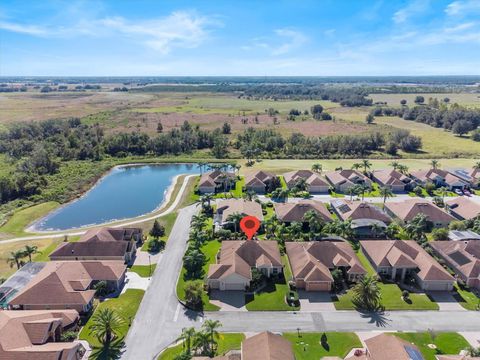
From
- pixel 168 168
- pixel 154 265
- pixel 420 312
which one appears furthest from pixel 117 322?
pixel 168 168

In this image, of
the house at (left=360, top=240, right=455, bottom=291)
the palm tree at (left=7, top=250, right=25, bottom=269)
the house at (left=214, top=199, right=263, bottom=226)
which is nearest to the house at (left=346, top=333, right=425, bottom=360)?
the house at (left=360, top=240, right=455, bottom=291)

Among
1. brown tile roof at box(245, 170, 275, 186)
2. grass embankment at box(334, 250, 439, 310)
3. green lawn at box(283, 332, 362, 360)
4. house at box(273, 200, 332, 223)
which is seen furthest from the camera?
brown tile roof at box(245, 170, 275, 186)

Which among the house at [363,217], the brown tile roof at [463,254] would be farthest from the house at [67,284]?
the brown tile roof at [463,254]

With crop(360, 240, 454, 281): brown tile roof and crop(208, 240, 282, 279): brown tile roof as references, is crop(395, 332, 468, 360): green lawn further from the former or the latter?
crop(208, 240, 282, 279): brown tile roof

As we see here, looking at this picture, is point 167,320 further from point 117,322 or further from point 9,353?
point 9,353

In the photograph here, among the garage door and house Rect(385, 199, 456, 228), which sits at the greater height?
house Rect(385, 199, 456, 228)

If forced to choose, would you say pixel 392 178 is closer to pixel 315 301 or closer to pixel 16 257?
pixel 315 301

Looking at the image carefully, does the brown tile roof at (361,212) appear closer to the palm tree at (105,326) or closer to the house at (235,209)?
the house at (235,209)
